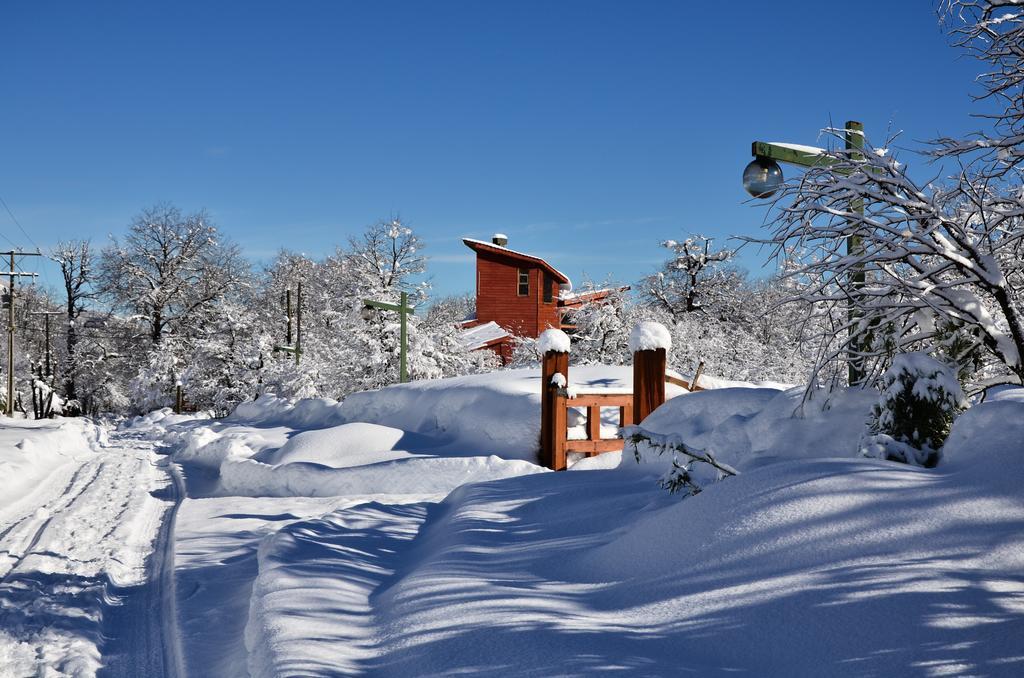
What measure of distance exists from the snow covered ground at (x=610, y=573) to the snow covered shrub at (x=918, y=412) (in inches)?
13.3

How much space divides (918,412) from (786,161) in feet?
9.37

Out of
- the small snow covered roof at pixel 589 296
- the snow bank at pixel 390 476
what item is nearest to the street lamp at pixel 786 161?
the snow bank at pixel 390 476

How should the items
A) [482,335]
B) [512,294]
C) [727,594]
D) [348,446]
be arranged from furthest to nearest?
1. [512,294]
2. [482,335]
3. [348,446]
4. [727,594]

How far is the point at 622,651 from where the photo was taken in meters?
3.15

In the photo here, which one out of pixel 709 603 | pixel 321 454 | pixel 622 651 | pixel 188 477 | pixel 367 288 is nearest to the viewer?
pixel 622 651

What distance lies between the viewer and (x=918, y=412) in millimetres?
4660

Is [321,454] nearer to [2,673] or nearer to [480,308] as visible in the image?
[2,673]

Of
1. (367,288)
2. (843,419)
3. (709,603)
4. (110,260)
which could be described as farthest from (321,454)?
(110,260)

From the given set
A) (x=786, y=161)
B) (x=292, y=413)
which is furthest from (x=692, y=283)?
(x=786, y=161)

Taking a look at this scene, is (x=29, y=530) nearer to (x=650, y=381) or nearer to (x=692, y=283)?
(x=650, y=381)

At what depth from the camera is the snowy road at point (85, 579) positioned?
4.53 m

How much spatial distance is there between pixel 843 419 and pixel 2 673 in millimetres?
5750

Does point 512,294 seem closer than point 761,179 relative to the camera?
No

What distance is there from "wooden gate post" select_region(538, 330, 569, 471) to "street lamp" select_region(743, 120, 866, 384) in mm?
4095
